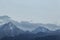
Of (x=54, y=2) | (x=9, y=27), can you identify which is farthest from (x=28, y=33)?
(x=54, y=2)

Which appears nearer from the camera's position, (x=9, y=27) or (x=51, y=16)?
(x=9, y=27)

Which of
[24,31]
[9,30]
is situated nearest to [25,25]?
[24,31]

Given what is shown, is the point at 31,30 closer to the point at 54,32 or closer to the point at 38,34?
the point at 38,34

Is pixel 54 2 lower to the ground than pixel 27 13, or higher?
higher

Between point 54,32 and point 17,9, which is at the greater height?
point 17,9

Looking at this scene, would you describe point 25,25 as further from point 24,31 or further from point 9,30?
point 9,30

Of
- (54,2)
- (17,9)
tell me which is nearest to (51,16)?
(54,2)

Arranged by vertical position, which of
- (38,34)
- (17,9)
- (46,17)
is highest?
(17,9)

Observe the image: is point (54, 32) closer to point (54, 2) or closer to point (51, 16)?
point (51, 16)
